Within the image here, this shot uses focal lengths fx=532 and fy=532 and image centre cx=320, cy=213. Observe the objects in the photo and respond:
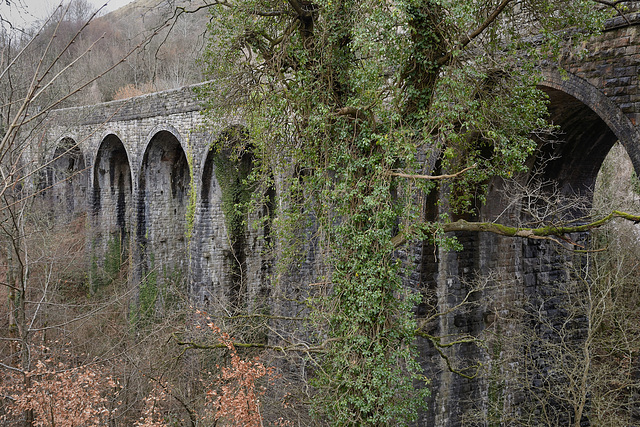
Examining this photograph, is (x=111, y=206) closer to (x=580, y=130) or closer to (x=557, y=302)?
(x=557, y=302)

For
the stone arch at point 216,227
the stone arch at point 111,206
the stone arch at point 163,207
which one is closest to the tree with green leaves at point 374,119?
the stone arch at point 216,227

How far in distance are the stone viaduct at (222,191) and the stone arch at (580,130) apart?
0.05 feet

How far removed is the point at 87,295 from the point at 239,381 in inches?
503

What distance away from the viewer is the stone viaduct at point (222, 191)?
20.2 feet

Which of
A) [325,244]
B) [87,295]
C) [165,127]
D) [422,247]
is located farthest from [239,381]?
[87,295]

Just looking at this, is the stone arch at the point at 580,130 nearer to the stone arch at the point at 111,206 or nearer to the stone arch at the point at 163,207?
the stone arch at the point at 163,207

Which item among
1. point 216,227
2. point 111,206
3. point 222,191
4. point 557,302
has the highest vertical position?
point 222,191

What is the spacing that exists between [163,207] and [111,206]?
3.82m

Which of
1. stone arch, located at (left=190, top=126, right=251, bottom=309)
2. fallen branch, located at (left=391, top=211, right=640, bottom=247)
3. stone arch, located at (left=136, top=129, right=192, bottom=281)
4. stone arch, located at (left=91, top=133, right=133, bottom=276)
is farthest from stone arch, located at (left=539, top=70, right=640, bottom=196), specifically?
stone arch, located at (left=91, top=133, right=133, bottom=276)

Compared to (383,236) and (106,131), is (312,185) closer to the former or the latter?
(383,236)

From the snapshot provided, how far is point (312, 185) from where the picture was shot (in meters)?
6.35

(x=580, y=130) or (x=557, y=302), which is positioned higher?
(x=580, y=130)

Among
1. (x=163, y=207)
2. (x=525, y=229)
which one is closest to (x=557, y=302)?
(x=525, y=229)

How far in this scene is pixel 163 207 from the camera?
16.1m
